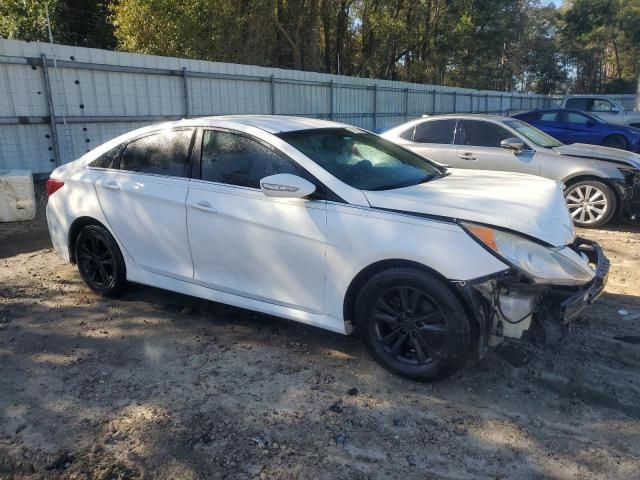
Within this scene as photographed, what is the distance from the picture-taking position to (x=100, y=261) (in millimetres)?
4809

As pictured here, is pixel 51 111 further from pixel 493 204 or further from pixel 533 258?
pixel 533 258

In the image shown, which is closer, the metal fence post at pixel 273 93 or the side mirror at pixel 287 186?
the side mirror at pixel 287 186

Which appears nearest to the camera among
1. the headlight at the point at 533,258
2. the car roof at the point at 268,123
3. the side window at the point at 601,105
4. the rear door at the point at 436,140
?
the headlight at the point at 533,258

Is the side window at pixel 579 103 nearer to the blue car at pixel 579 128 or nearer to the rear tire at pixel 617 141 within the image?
the blue car at pixel 579 128

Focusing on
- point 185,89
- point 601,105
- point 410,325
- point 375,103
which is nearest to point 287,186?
point 410,325

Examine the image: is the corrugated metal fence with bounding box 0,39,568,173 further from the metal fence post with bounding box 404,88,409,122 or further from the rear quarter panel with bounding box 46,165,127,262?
the metal fence post with bounding box 404,88,409,122

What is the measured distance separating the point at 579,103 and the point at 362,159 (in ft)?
51.6

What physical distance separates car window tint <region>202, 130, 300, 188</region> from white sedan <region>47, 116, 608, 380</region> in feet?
0.03

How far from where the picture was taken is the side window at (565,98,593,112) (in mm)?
17109

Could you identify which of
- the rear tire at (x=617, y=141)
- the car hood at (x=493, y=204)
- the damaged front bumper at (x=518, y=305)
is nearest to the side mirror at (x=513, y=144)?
the car hood at (x=493, y=204)

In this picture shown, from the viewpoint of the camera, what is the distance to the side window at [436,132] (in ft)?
27.3

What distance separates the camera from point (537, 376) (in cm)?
354

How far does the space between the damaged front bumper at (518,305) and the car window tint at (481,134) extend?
16.2 ft

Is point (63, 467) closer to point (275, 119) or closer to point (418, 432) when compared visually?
point (418, 432)
